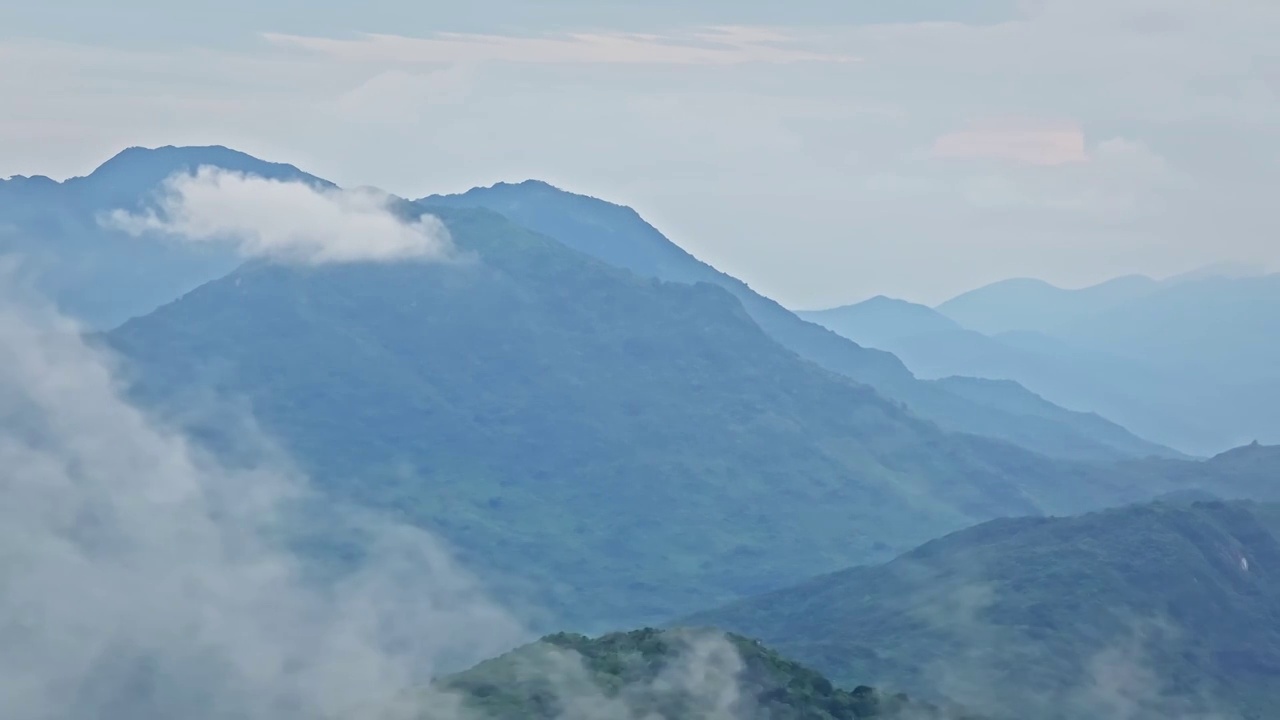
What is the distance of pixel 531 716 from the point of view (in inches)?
7077

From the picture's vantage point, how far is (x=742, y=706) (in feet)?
609

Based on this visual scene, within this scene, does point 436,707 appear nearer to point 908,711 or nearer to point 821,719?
point 821,719

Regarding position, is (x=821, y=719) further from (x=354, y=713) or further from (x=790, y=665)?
(x=354, y=713)

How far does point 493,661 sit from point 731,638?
26.7 m

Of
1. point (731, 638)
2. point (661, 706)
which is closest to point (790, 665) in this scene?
point (731, 638)

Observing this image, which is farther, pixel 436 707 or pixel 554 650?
pixel 554 650

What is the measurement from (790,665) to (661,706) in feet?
67.6

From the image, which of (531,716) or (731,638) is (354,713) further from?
(731,638)

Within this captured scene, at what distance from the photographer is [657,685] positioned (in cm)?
18875

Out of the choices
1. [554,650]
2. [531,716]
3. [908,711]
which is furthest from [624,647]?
[908,711]

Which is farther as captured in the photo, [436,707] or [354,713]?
[354,713]

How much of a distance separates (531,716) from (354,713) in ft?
91.0

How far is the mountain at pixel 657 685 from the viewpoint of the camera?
182750 mm

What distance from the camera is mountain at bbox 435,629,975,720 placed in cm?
18275
